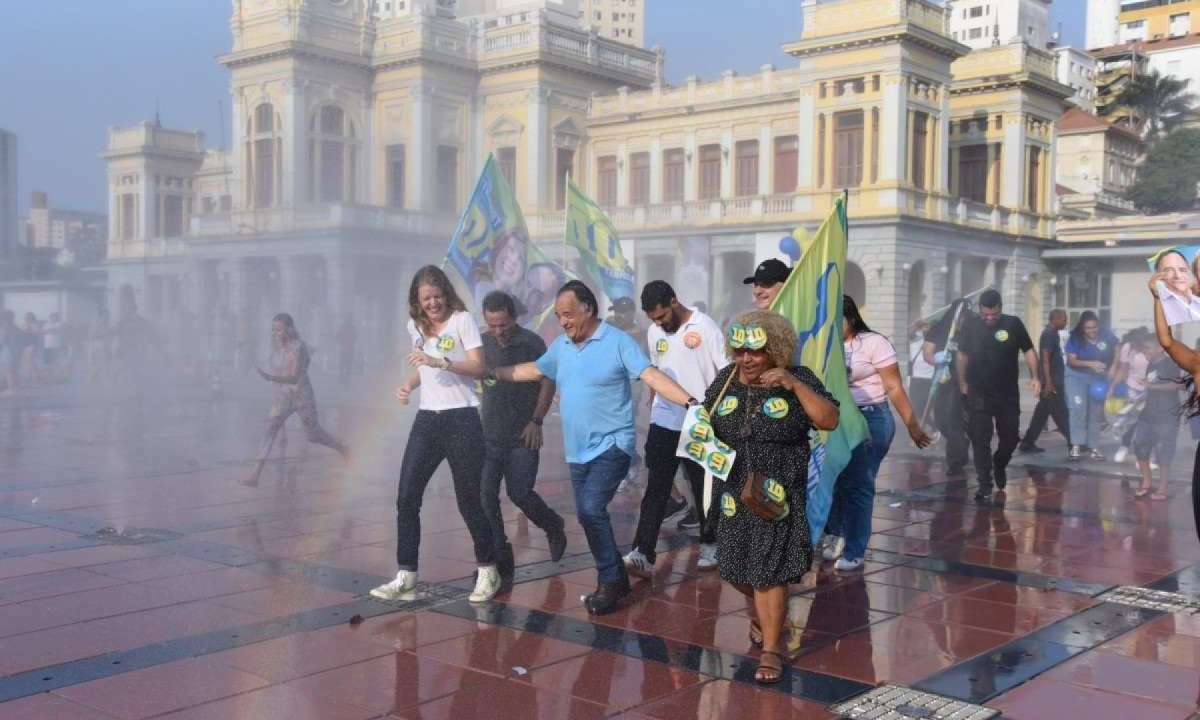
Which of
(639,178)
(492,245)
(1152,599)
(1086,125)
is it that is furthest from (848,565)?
(1086,125)

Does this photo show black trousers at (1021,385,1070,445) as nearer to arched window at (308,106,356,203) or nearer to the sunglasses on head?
the sunglasses on head

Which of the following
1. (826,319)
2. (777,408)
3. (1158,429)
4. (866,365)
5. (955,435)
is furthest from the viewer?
(955,435)

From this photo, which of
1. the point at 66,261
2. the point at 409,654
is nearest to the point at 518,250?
the point at 409,654

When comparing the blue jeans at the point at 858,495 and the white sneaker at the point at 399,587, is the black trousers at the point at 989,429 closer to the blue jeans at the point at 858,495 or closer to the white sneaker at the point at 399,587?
the blue jeans at the point at 858,495

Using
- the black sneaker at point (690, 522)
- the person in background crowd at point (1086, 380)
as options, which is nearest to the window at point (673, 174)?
the person in background crowd at point (1086, 380)

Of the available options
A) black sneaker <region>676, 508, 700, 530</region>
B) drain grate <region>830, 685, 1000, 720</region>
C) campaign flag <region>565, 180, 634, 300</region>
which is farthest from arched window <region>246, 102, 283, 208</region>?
drain grate <region>830, 685, 1000, 720</region>

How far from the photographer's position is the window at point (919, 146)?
36812mm

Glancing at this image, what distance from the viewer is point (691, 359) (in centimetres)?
695

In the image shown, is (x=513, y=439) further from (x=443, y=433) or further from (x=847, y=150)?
(x=847, y=150)

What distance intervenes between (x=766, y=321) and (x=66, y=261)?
50.1 m

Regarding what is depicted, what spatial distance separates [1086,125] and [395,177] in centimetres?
3743

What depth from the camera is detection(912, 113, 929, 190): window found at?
36812 mm

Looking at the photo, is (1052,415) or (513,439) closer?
(513,439)

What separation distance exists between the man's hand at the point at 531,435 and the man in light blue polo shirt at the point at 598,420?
2.75ft
